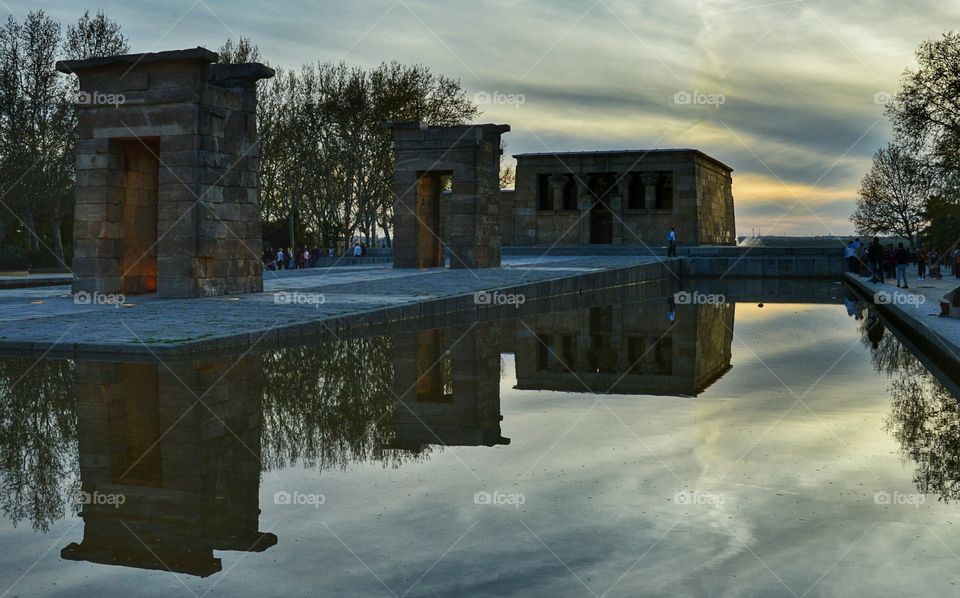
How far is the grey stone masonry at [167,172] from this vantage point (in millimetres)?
19766

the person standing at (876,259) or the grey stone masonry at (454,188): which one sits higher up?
the grey stone masonry at (454,188)

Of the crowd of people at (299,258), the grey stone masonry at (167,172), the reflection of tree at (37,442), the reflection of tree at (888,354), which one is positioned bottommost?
the reflection of tree at (37,442)

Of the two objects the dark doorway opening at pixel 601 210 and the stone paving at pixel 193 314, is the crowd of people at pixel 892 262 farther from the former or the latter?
the dark doorway opening at pixel 601 210

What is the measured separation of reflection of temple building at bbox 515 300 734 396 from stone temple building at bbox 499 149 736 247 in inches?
1217

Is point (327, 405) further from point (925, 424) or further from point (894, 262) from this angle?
point (894, 262)

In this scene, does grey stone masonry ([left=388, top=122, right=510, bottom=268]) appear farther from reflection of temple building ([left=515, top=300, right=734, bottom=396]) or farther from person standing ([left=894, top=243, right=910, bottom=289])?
person standing ([left=894, top=243, right=910, bottom=289])

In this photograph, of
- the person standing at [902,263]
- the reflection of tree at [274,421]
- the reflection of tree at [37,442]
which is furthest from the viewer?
the person standing at [902,263]

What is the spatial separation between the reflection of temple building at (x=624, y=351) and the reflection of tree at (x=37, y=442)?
4663 millimetres

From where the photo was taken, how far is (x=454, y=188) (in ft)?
110

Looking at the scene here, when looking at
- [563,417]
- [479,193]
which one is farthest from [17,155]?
[563,417]

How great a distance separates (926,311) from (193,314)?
12.7 meters

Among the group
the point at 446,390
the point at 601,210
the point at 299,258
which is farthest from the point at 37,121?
Answer: the point at 446,390

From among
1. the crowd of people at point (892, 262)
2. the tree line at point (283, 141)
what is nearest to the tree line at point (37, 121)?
the tree line at point (283, 141)

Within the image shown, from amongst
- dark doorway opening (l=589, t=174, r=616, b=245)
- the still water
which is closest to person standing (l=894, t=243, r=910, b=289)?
the still water
